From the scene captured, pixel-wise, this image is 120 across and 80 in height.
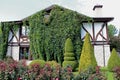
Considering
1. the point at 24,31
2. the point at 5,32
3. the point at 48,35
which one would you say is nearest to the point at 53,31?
the point at 48,35

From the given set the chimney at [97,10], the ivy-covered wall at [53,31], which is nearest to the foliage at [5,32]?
the ivy-covered wall at [53,31]

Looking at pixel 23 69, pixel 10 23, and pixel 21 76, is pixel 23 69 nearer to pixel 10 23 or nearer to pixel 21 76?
pixel 21 76

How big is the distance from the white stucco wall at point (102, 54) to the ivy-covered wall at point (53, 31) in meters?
2.32

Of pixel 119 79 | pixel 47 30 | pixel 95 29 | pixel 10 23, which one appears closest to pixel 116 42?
pixel 95 29

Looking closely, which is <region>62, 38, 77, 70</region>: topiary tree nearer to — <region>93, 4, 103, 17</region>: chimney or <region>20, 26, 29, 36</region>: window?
<region>20, 26, 29, 36</region>: window

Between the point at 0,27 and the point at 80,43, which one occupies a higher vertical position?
the point at 0,27

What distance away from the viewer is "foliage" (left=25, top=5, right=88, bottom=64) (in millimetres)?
25359

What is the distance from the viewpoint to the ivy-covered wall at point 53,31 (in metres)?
25.3

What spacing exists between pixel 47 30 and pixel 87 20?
4520mm

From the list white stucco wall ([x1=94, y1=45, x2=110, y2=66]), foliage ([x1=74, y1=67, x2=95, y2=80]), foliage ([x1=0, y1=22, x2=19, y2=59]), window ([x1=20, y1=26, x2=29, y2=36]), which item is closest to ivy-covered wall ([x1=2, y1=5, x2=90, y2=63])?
window ([x1=20, y1=26, x2=29, y2=36])

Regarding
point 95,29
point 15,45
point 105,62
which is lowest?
point 105,62

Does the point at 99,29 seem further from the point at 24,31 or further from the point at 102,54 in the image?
the point at 24,31

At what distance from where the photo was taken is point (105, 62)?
25.8 metres

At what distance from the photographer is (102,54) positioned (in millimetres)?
25938
